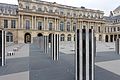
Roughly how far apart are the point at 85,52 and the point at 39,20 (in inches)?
2186

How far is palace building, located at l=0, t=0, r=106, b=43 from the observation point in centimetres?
5628

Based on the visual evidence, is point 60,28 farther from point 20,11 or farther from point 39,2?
point 20,11

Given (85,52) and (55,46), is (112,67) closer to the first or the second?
(85,52)

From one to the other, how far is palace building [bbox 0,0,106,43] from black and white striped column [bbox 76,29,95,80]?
41417mm

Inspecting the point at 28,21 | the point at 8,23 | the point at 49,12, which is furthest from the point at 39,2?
the point at 8,23

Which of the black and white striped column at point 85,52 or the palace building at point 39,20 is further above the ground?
the palace building at point 39,20

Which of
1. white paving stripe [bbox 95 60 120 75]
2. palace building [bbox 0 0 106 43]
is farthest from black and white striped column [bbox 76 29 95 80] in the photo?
palace building [bbox 0 0 106 43]

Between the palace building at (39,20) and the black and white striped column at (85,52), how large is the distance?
41417mm

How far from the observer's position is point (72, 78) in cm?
866

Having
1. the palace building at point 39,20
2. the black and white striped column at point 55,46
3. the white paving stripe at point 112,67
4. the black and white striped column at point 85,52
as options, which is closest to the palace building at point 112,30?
the palace building at point 39,20

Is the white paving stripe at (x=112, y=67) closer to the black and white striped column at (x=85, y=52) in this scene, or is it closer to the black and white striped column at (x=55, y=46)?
the black and white striped column at (x=85, y=52)

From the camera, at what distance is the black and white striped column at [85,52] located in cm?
706

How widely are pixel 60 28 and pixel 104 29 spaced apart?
26287 millimetres

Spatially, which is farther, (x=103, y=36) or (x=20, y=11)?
(x=103, y=36)
